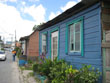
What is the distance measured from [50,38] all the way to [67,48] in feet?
8.91

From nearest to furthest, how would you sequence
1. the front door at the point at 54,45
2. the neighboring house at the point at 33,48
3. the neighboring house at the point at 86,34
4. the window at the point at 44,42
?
the neighboring house at the point at 86,34
the front door at the point at 54,45
the window at the point at 44,42
the neighboring house at the point at 33,48

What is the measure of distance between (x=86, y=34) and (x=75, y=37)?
0.87 meters

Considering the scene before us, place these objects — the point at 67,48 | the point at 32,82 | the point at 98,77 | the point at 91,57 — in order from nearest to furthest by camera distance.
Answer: the point at 98,77
the point at 91,57
the point at 67,48
the point at 32,82

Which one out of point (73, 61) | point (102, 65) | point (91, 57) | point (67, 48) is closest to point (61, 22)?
point (67, 48)

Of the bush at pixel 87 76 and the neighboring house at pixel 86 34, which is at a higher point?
the neighboring house at pixel 86 34

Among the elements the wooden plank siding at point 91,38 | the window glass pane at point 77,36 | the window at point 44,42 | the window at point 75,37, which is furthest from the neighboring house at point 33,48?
the window glass pane at point 77,36

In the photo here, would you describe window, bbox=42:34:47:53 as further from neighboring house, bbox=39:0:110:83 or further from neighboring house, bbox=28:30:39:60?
neighboring house, bbox=28:30:39:60

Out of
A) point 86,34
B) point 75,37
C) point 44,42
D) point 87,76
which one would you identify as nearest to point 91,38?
point 86,34

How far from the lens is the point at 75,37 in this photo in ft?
20.9

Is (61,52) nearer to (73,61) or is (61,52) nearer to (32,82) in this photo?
(73,61)

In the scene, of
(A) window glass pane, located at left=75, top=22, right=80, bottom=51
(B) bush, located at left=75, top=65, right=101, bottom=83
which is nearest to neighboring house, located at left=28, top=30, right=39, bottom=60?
(A) window glass pane, located at left=75, top=22, right=80, bottom=51

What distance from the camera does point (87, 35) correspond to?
549 centimetres

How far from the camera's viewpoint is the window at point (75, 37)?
611cm

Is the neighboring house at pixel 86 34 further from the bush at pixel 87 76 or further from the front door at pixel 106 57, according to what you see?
the bush at pixel 87 76
